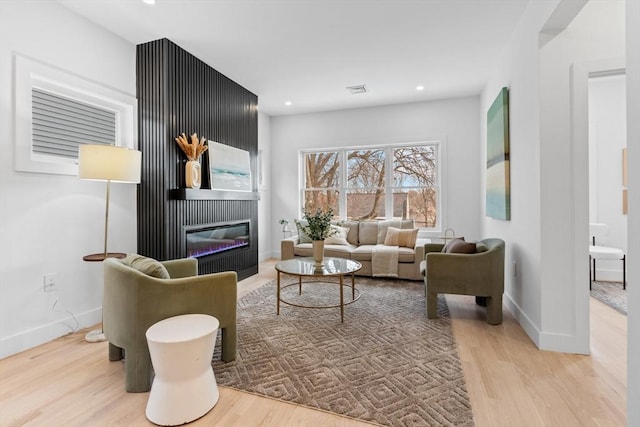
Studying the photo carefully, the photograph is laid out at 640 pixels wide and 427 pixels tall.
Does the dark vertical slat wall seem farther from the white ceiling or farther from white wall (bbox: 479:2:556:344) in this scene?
white wall (bbox: 479:2:556:344)

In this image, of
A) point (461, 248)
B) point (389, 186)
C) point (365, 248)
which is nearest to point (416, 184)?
point (389, 186)

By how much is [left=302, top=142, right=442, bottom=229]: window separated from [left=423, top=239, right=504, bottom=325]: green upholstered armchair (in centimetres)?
255

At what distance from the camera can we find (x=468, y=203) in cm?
511

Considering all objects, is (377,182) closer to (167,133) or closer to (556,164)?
(556,164)

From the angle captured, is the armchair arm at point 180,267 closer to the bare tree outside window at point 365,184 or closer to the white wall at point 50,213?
the white wall at point 50,213

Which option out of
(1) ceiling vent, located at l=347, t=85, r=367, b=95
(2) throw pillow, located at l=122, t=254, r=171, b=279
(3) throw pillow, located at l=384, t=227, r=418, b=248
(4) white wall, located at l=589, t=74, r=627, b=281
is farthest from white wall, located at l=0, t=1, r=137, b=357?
(4) white wall, located at l=589, t=74, r=627, b=281

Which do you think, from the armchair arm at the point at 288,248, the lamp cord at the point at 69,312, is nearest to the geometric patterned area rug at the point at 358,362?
the lamp cord at the point at 69,312

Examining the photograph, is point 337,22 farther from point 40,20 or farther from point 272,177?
point 272,177

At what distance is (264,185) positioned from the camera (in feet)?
19.9

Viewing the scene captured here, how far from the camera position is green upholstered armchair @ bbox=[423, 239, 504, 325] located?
2.80 meters

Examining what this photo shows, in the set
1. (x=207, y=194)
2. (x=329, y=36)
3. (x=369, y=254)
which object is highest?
(x=329, y=36)

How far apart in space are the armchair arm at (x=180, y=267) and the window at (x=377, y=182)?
11.7 feet

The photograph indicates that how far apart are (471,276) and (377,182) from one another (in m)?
3.07

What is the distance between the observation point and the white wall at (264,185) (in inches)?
232
